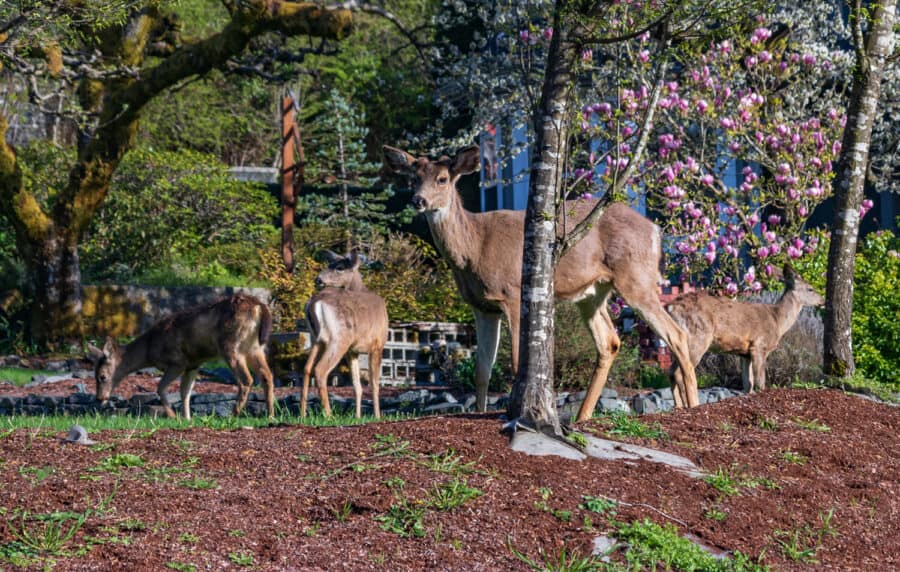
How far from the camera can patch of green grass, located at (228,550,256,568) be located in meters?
4.74

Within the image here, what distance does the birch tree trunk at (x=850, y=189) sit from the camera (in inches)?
366

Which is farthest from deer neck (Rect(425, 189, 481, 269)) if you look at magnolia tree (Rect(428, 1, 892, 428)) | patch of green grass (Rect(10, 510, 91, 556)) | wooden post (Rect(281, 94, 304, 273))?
wooden post (Rect(281, 94, 304, 273))

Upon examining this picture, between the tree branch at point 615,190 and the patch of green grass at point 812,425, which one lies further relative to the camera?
the patch of green grass at point 812,425

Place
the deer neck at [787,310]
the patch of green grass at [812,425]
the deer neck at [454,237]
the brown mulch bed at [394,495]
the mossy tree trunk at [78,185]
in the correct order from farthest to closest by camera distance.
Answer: the mossy tree trunk at [78,185]
the deer neck at [787,310]
the deer neck at [454,237]
the patch of green grass at [812,425]
the brown mulch bed at [394,495]

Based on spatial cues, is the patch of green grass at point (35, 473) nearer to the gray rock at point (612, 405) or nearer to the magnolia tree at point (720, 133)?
the gray rock at point (612, 405)

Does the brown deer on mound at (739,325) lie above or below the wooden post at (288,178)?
below

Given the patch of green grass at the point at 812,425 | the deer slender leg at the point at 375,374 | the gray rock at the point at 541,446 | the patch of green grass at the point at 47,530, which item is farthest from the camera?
the deer slender leg at the point at 375,374

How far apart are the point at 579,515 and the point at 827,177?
10291 mm

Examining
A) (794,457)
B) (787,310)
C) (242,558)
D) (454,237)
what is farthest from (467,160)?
A: (242,558)

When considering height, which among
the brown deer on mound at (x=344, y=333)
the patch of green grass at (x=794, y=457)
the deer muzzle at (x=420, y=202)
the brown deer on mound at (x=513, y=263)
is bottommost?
the patch of green grass at (x=794, y=457)

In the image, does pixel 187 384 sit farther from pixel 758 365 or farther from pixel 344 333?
pixel 758 365

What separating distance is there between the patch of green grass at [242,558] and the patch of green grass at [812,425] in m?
4.17

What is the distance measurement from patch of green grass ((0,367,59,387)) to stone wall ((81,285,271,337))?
6.00 ft

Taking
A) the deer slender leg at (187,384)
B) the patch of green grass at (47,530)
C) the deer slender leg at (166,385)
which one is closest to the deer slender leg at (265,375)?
the deer slender leg at (187,384)
